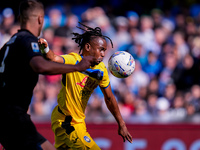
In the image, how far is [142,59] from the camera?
1091 cm

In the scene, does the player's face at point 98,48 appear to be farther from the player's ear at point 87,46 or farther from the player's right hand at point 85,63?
the player's right hand at point 85,63

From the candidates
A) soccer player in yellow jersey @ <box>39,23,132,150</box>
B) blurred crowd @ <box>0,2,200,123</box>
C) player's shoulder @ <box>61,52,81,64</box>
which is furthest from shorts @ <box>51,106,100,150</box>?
blurred crowd @ <box>0,2,200,123</box>

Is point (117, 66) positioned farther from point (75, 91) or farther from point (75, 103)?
point (75, 103)

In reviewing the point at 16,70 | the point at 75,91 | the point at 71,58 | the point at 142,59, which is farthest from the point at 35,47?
the point at 142,59

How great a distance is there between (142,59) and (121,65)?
5704mm

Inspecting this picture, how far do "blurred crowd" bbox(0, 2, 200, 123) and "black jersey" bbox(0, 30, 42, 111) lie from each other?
4914 millimetres

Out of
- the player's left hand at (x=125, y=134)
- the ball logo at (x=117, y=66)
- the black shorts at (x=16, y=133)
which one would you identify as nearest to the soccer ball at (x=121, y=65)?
the ball logo at (x=117, y=66)

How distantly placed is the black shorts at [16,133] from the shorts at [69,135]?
119 cm

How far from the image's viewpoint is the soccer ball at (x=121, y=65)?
5.30 metres

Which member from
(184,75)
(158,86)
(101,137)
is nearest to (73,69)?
(101,137)

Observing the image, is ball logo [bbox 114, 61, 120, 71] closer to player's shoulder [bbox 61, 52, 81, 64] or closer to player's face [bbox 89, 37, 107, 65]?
player's face [bbox 89, 37, 107, 65]

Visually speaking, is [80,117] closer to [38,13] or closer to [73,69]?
[73,69]

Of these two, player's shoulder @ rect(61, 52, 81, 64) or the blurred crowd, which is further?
the blurred crowd

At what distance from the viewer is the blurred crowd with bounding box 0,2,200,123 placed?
9398 mm
